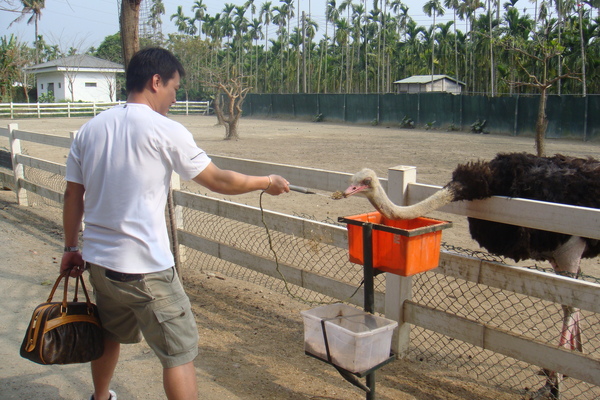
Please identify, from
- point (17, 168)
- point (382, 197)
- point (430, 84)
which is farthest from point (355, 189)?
point (430, 84)

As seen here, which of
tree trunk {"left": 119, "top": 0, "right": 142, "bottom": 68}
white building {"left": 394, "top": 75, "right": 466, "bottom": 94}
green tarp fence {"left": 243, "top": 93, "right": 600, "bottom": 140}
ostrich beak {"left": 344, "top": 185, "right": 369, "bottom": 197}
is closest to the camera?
ostrich beak {"left": 344, "top": 185, "right": 369, "bottom": 197}

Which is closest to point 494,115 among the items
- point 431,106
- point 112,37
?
point 431,106

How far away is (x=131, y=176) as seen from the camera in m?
2.50

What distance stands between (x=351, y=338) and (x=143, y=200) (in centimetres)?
109

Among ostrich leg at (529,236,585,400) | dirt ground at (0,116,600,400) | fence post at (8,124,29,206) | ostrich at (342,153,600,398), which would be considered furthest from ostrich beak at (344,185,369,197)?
fence post at (8,124,29,206)

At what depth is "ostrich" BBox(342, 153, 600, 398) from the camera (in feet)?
11.2

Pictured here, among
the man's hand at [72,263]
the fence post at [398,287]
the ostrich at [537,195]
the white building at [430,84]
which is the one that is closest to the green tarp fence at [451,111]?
the white building at [430,84]

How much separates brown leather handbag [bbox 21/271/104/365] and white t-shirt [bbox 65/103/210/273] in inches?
15.6

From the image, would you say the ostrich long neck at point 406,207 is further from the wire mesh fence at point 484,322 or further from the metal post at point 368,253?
the wire mesh fence at point 484,322

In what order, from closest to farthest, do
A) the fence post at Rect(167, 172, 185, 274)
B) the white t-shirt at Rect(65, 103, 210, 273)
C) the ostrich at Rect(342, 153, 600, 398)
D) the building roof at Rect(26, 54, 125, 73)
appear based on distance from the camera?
the white t-shirt at Rect(65, 103, 210, 273)
the ostrich at Rect(342, 153, 600, 398)
the fence post at Rect(167, 172, 185, 274)
the building roof at Rect(26, 54, 125, 73)

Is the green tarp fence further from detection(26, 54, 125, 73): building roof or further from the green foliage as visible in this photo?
the green foliage

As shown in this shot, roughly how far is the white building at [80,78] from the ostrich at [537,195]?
49.5 metres

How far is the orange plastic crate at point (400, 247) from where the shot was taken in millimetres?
2879

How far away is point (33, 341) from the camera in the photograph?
107 inches
